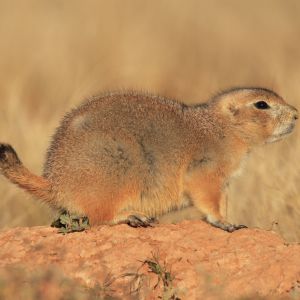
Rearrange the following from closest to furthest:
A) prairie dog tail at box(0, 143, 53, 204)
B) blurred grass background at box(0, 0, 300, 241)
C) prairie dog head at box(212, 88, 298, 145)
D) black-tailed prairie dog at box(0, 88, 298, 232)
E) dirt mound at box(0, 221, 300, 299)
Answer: dirt mound at box(0, 221, 300, 299) < black-tailed prairie dog at box(0, 88, 298, 232) < prairie dog tail at box(0, 143, 53, 204) < prairie dog head at box(212, 88, 298, 145) < blurred grass background at box(0, 0, 300, 241)

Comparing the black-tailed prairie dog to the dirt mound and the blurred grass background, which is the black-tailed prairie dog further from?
the blurred grass background

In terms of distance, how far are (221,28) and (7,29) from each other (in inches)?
191

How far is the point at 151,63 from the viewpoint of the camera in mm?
15500

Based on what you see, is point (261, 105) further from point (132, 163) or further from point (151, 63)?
point (151, 63)

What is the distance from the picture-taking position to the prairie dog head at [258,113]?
8180 mm

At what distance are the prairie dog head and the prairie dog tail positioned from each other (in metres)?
2.00

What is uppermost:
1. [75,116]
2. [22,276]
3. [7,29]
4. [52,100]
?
[7,29]

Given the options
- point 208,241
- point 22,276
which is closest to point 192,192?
point 208,241

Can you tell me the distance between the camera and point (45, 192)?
23.4 ft

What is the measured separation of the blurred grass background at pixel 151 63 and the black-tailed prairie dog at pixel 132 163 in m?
1.11

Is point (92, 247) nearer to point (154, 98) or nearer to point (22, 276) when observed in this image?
point (22, 276)

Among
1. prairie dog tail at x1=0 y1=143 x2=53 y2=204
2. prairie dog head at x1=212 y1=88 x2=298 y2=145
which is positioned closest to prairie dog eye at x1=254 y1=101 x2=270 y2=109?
prairie dog head at x1=212 y1=88 x2=298 y2=145

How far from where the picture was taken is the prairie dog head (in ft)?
26.8

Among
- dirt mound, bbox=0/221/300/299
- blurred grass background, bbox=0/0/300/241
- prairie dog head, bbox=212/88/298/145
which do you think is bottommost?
dirt mound, bbox=0/221/300/299
